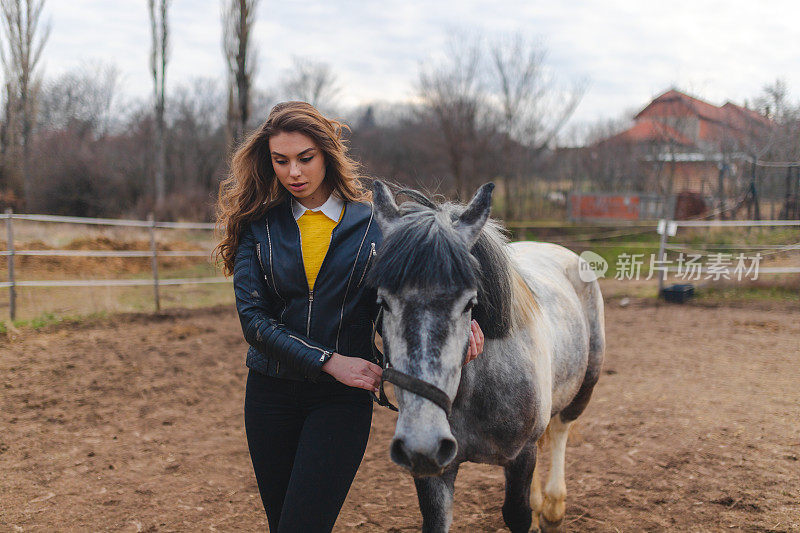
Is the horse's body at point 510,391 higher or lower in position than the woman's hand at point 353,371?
lower

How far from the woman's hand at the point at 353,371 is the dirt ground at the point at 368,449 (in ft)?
5.69

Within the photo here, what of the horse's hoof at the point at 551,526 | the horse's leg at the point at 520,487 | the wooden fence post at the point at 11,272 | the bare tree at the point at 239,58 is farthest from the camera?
the bare tree at the point at 239,58

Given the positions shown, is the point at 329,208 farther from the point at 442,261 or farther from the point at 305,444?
the point at 305,444

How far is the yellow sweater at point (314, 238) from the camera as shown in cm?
169

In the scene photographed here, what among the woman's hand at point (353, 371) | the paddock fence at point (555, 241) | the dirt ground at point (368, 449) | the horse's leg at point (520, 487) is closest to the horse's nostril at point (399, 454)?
the woman's hand at point (353, 371)

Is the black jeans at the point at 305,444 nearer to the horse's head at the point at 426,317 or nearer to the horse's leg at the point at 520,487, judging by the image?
the horse's head at the point at 426,317

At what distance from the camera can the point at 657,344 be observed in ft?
22.5

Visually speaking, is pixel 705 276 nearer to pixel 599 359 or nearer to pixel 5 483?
pixel 599 359

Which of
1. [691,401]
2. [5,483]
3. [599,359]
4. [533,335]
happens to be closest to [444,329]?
[533,335]

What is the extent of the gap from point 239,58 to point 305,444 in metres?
11.6

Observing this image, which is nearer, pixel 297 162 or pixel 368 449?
pixel 297 162

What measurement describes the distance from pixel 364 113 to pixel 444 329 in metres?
46.5

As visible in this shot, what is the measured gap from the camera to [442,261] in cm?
148

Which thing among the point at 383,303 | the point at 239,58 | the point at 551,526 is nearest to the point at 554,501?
the point at 551,526
